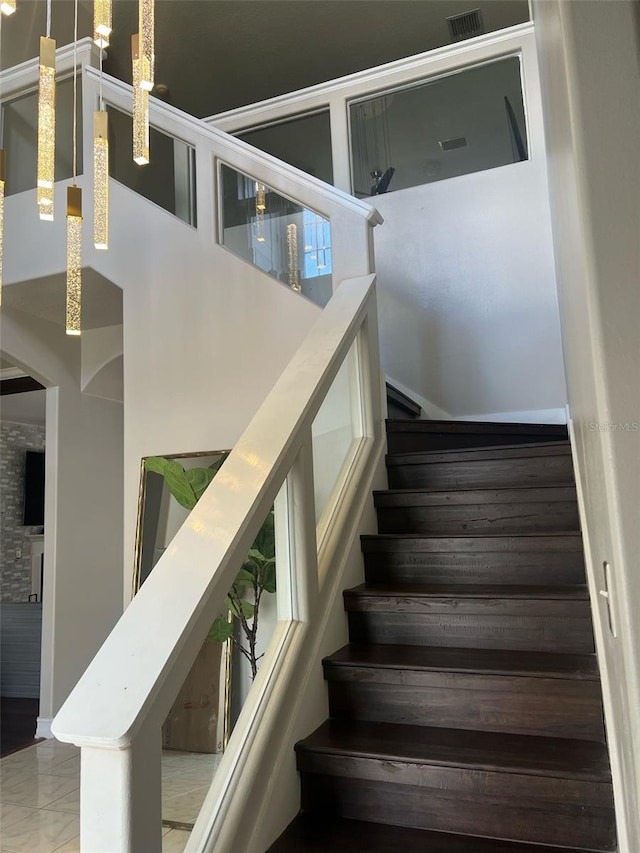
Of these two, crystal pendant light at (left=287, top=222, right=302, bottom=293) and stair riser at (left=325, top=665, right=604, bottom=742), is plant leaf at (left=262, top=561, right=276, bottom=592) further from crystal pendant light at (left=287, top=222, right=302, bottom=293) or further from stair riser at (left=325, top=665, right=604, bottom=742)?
crystal pendant light at (left=287, top=222, right=302, bottom=293)

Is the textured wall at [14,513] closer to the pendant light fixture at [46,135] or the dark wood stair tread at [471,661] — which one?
the pendant light fixture at [46,135]

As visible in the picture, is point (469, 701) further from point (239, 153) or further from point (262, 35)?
point (262, 35)

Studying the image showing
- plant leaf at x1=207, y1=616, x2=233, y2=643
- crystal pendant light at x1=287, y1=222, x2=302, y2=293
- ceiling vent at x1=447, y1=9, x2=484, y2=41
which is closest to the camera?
plant leaf at x1=207, y1=616, x2=233, y2=643

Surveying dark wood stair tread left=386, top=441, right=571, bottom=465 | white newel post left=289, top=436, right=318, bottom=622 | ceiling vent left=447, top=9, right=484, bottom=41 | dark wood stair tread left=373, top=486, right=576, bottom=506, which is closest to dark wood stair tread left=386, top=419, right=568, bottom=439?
dark wood stair tread left=386, top=441, right=571, bottom=465

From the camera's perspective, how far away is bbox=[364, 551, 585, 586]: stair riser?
86.4 inches

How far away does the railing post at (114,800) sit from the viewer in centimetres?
104

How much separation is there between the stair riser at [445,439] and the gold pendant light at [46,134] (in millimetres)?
1805

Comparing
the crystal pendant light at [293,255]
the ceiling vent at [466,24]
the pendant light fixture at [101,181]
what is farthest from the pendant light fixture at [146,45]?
the ceiling vent at [466,24]

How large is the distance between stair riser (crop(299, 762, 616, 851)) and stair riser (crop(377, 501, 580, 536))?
3.35 feet

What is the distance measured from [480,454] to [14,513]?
26.9 ft

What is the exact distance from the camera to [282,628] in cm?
191

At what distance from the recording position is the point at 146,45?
2371 millimetres

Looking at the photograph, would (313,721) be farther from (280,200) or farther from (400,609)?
(280,200)

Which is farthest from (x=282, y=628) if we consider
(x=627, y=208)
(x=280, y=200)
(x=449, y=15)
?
(x=449, y=15)
